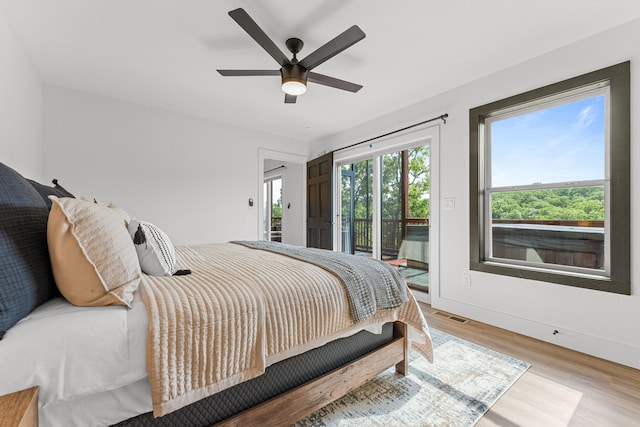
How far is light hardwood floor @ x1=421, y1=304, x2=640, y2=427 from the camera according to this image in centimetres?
143

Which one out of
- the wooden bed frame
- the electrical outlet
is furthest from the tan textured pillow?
the electrical outlet

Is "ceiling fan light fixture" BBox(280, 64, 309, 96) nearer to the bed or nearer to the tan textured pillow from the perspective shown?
the bed

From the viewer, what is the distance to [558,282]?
2.27 m

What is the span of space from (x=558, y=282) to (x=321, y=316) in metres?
2.21

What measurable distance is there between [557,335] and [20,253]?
10.9 ft

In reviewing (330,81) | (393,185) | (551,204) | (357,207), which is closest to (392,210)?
(393,185)

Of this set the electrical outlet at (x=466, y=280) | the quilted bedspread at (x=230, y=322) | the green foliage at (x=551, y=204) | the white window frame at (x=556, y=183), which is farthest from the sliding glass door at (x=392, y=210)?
the quilted bedspread at (x=230, y=322)

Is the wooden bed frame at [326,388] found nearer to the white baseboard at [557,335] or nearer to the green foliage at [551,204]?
the white baseboard at [557,335]

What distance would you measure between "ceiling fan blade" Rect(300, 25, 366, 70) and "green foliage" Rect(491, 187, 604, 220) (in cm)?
212

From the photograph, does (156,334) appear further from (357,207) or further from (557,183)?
(357,207)

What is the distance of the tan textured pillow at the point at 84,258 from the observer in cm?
88

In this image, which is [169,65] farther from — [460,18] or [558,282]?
[558,282]

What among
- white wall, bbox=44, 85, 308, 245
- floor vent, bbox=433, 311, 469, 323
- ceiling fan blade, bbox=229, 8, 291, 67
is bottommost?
floor vent, bbox=433, 311, 469, 323

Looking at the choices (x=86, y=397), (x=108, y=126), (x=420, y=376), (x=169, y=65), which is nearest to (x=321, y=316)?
(x=86, y=397)
